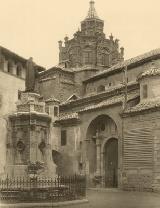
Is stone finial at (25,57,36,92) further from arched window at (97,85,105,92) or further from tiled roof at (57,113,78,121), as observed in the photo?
arched window at (97,85,105,92)

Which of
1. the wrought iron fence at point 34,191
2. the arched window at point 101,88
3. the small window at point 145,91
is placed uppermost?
the arched window at point 101,88

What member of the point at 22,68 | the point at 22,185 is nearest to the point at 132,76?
the point at 22,68

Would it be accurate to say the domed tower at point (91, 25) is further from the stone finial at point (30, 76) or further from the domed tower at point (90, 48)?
the stone finial at point (30, 76)

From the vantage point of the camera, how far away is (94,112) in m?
36.3

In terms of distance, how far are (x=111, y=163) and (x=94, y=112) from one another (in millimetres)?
4383

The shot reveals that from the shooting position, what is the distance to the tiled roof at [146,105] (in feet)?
97.8

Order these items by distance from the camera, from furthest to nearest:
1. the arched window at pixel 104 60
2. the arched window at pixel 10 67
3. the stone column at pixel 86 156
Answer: the arched window at pixel 104 60 → the arched window at pixel 10 67 → the stone column at pixel 86 156

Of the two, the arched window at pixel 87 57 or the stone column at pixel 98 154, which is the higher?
the arched window at pixel 87 57

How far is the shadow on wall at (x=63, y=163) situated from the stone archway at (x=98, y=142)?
1.98 meters

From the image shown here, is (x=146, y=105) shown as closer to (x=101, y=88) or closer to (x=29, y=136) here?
(x=29, y=136)

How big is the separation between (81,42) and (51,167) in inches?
1216

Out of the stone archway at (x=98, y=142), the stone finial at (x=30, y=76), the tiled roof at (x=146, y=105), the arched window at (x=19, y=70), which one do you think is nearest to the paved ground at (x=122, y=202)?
the stone finial at (x=30, y=76)

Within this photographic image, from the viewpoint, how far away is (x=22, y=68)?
43.3m

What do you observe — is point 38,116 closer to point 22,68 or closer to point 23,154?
point 23,154
